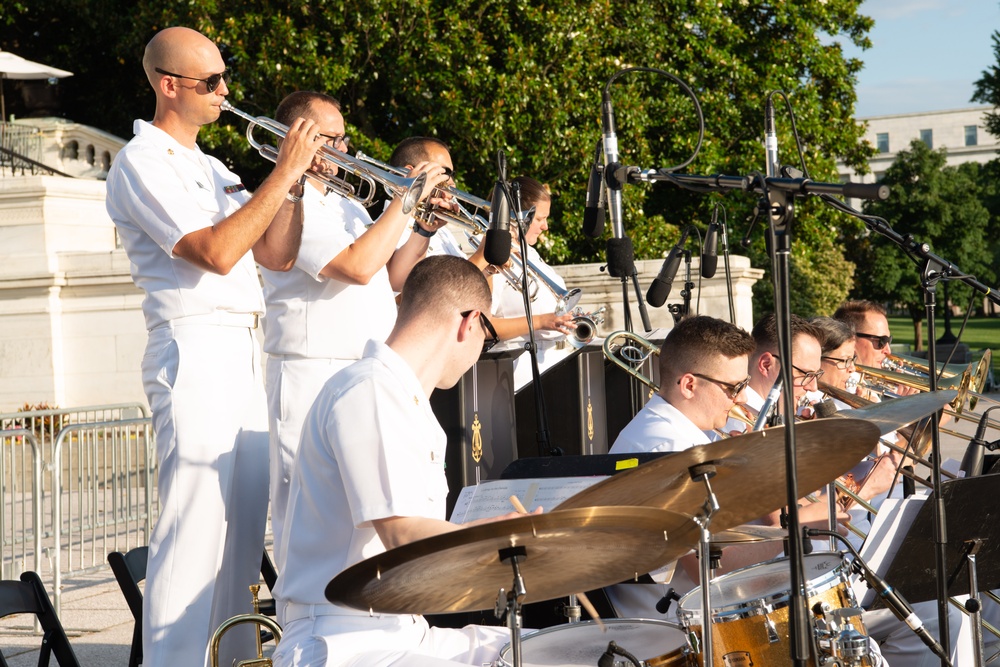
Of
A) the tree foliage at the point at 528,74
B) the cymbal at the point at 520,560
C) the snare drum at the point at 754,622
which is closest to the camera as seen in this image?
the cymbal at the point at 520,560

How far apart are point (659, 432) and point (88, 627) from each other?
14.1 feet

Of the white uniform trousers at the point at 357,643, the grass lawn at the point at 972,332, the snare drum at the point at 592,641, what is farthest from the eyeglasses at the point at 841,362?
the grass lawn at the point at 972,332

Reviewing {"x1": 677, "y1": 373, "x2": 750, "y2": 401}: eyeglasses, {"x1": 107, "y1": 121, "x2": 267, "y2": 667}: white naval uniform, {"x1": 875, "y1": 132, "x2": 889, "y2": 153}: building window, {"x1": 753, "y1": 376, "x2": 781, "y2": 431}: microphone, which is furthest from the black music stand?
{"x1": 875, "y1": 132, "x2": 889, "y2": 153}: building window

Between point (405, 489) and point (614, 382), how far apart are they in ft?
15.5

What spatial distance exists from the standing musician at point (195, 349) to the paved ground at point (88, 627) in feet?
7.64

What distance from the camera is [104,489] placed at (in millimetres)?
9305

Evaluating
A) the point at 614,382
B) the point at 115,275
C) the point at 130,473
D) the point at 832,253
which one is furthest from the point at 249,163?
the point at 832,253

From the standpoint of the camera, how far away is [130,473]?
30.6ft

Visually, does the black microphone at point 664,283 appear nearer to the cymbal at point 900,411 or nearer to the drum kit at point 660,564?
the cymbal at point 900,411

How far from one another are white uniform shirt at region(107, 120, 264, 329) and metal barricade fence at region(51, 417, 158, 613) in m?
4.83

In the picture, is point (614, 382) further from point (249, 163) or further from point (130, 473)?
point (249, 163)

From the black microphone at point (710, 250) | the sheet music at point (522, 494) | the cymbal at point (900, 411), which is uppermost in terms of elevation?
the black microphone at point (710, 250)

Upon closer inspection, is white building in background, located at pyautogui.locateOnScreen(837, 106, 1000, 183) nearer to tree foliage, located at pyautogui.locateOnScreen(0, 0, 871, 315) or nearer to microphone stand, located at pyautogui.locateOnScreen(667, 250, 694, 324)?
tree foliage, located at pyautogui.locateOnScreen(0, 0, 871, 315)

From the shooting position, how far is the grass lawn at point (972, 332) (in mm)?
47312
